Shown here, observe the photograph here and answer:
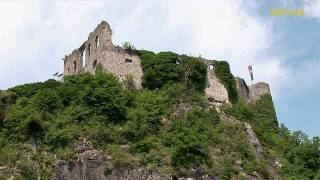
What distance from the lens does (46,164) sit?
45.1m

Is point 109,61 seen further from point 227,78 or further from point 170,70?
point 227,78

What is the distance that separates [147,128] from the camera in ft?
163

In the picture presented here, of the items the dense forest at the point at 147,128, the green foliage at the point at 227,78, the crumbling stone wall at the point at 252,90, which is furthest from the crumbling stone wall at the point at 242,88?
the dense forest at the point at 147,128

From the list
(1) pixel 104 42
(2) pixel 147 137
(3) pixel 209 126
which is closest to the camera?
(2) pixel 147 137

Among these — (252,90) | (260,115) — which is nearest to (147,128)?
(260,115)

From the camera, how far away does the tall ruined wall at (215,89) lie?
191ft

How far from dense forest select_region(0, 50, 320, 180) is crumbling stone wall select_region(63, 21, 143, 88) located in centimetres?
72

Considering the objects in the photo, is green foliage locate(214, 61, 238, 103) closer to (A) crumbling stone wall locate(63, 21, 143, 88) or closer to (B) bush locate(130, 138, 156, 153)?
(A) crumbling stone wall locate(63, 21, 143, 88)

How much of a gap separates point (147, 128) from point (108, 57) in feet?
28.2

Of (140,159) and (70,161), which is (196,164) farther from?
(70,161)

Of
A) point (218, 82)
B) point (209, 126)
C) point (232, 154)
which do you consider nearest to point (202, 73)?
point (218, 82)

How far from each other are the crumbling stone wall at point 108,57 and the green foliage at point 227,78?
635cm

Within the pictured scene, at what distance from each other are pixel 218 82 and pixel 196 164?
1325 cm

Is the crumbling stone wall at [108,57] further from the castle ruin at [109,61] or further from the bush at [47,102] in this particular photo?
the bush at [47,102]
